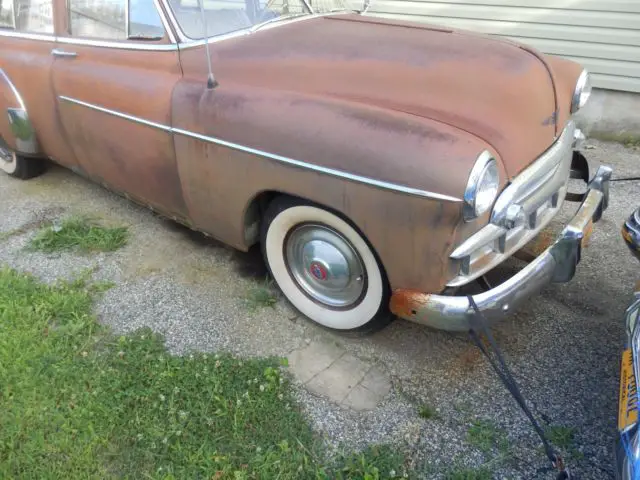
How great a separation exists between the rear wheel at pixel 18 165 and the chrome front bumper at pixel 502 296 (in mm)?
3525

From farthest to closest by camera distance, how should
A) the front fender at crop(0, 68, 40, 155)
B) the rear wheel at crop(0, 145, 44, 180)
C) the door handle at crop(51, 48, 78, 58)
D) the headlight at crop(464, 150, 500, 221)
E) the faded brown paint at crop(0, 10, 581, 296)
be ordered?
the rear wheel at crop(0, 145, 44, 180) < the front fender at crop(0, 68, 40, 155) < the door handle at crop(51, 48, 78, 58) < the faded brown paint at crop(0, 10, 581, 296) < the headlight at crop(464, 150, 500, 221)

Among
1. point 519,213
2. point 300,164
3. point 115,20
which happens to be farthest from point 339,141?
point 115,20

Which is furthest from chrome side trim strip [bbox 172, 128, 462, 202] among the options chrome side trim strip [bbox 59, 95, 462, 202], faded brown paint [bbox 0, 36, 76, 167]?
faded brown paint [bbox 0, 36, 76, 167]

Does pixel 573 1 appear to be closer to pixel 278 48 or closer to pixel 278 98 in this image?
pixel 278 48

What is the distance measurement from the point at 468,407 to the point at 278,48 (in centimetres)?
192

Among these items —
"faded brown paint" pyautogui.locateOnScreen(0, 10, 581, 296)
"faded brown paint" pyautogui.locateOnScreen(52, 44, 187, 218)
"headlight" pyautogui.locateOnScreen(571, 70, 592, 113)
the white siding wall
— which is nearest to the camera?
"faded brown paint" pyautogui.locateOnScreen(0, 10, 581, 296)

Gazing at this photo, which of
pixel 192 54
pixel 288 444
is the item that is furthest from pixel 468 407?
pixel 192 54

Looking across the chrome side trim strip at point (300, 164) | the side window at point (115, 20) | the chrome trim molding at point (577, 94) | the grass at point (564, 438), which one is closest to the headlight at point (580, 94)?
the chrome trim molding at point (577, 94)

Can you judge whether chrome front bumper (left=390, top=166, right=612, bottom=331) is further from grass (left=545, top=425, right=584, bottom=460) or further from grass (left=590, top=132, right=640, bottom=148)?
grass (left=590, top=132, right=640, bottom=148)

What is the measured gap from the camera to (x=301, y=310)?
2861mm

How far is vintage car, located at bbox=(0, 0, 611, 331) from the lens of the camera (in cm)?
213

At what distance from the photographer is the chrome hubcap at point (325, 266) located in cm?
252

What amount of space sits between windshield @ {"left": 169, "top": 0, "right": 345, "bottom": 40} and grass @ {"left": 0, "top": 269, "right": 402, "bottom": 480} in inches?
64.4

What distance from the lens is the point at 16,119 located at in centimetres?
380
